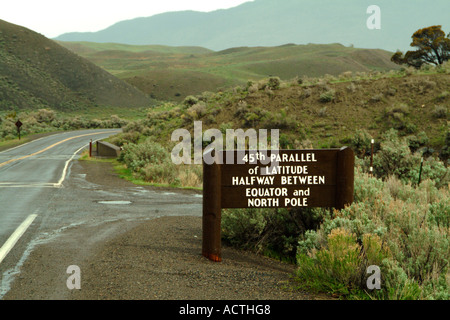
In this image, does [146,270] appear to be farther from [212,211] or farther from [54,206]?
[54,206]

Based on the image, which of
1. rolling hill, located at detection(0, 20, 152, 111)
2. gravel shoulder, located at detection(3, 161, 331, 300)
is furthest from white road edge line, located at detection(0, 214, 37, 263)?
rolling hill, located at detection(0, 20, 152, 111)

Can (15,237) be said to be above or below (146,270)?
below

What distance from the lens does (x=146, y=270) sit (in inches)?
276

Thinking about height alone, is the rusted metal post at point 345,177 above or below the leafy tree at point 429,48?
below

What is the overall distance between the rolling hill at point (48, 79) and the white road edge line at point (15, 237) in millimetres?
76722

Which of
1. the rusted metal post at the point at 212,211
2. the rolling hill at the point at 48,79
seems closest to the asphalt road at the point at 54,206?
the rusted metal post at the point at 212,211

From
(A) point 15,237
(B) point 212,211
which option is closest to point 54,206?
(A) point 15,237

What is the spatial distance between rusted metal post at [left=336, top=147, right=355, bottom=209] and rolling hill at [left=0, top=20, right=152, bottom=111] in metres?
82.3

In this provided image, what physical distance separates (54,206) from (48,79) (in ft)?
299

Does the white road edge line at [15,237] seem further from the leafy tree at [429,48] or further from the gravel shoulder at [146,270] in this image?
the leafy tree at [429,48]

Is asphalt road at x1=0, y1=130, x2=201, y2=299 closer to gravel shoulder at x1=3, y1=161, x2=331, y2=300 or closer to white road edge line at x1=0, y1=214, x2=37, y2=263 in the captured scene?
white road edge line at x1=0, y1=214, x2=37, y2=263

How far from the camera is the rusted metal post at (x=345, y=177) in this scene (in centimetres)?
827

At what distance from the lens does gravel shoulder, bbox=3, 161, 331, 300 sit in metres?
6.06

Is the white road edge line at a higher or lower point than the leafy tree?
lower
